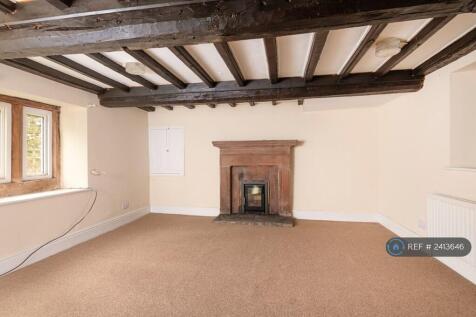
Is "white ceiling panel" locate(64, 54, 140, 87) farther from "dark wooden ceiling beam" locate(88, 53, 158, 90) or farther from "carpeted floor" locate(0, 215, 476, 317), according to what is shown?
"carpeted floor" locate(0, 215, 476, 317)

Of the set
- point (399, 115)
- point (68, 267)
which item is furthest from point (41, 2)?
point (399, 115)

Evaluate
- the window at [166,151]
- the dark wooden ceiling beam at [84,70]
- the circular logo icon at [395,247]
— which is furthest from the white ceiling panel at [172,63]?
the circular logo icon at [395,247]

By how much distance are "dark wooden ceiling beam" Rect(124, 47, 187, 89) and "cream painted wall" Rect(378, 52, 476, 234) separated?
3076mm

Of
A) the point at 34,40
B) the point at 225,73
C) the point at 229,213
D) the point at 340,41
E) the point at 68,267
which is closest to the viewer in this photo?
the point at 34,40

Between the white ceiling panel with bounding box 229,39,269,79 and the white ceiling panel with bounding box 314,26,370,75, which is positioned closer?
the white ceiling panel with bounding box 314,26,370,75

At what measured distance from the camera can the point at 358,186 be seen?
4.04m

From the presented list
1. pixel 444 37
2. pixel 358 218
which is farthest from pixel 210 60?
pixel 358 218

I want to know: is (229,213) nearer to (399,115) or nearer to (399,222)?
(399,222)

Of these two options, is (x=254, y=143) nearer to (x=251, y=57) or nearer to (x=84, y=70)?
(x=251, y=57)

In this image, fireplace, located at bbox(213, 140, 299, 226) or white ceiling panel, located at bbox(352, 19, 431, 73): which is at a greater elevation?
white ceiling panel, located at bbox(352, 19, 431, 73)

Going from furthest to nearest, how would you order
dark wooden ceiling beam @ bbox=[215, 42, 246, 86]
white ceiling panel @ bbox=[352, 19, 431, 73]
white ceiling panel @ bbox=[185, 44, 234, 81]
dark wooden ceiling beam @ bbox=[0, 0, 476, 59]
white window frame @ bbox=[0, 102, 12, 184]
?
1. white window frame @ bbox=[0, 102, 12, 184]
2. white ceiling panel @ bbox=[185, 44, 234, 81]
3. dark wooden ceiling beam @ bbox=[215, 42, 246, 86]
4. white ceiling panel @ bbox=[352, 19, 431, 73]
5. dark wooden ceiling beam @ bbox=[0, 0, 476, 59]

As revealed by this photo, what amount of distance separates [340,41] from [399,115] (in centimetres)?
199

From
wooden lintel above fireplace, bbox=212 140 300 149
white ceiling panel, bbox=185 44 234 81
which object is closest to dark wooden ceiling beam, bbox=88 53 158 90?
white ceiling panel, bbox=185 44 234 81

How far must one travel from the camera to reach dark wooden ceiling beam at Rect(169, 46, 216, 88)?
207 cm
